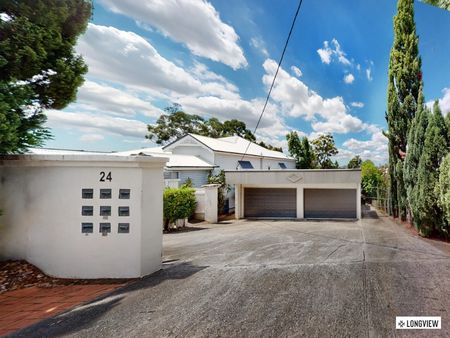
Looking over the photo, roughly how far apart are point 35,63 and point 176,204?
8.22 meters

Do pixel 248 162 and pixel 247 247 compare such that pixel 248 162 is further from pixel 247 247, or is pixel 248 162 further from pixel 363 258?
pixel 363 258

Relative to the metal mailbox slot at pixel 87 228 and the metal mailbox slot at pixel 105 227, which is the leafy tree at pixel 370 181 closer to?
the metal mailbox slot at pixel 105 227

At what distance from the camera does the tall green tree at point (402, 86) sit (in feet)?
41.0

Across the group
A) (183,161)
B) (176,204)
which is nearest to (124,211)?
(176,204)

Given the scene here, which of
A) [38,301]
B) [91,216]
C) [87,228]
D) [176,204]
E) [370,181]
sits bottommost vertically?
[38,301]

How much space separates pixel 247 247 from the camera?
7.03 metres

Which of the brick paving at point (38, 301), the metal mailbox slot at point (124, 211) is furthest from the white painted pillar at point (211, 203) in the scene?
the brick paving at point (38, 301)

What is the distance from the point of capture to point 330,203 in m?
14.4

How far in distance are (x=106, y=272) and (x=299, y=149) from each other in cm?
3050

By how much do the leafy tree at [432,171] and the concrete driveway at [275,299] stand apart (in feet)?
9.71

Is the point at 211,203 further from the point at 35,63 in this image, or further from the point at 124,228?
the point at 35,63

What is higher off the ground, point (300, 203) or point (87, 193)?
point (87, 193)

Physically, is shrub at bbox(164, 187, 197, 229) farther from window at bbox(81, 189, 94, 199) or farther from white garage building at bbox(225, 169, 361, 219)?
window at bbox(81, 189, 94, 199)

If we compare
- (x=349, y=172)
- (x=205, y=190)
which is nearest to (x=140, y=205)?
(x=205, y=190)
